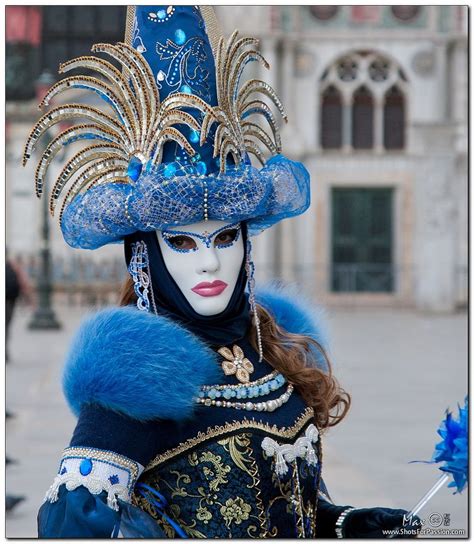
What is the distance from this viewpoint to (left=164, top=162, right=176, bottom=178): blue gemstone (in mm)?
2701

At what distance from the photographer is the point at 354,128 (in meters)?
24.9

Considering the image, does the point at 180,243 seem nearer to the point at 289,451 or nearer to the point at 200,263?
the point at 200,263

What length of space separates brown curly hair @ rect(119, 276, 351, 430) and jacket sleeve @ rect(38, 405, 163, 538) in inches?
17.9

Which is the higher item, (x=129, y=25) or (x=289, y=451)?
(x=129, y=25)

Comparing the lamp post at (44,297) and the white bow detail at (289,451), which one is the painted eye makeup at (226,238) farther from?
the lamp post at (44,297)

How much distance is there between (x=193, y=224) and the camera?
2738mm

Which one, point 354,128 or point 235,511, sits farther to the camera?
point 354,128

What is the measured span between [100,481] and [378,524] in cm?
79

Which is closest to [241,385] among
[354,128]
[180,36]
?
[180,36]

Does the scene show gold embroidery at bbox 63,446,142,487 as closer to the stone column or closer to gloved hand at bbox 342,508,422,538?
gloved hand at bbox 342,508,422,538

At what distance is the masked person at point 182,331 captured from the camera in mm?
2568

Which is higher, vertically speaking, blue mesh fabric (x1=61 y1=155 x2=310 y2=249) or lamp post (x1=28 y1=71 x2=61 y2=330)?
blue mesh fabric (x1=61 y1=155 x2=310 y2=249)

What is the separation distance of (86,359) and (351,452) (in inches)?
215

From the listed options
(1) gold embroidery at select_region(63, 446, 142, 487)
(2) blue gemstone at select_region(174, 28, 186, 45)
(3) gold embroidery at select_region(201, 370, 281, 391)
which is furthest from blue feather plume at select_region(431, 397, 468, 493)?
(2) blue gemstone at select_region(174, 28, 186, 45)
